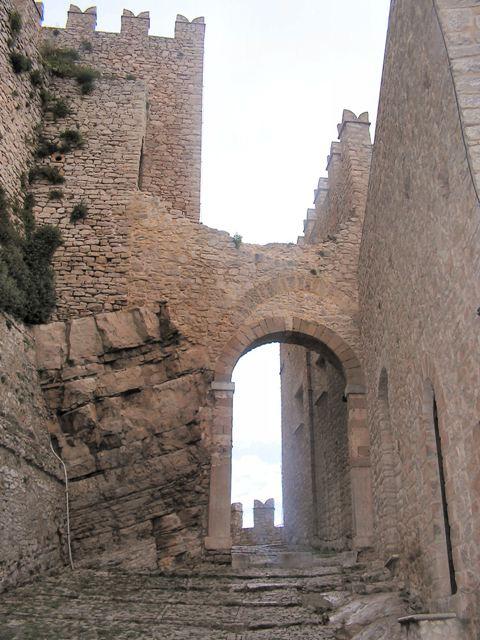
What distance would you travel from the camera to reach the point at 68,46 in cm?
1750

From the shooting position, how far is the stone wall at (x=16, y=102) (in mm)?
12484

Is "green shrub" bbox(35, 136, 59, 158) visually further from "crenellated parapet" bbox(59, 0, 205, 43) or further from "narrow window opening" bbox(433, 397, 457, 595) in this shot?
"narrow window opening" bbox(433, 397, 457, 595)

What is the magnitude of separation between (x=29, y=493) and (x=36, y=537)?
2.16ft

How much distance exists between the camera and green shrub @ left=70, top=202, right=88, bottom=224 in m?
13.3

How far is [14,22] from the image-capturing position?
1308 centimetres

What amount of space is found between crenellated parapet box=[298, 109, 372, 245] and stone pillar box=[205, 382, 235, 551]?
459 centimetres

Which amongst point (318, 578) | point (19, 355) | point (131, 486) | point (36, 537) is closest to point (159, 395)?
point (131, 486)

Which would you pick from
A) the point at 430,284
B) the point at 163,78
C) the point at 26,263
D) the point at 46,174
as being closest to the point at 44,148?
the point at 46,174

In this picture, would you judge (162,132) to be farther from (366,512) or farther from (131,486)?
(366,512)

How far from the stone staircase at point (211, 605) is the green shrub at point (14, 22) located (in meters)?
10.5

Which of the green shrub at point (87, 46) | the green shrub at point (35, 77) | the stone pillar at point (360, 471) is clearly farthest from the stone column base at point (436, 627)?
the green shrub at point (87, 46)

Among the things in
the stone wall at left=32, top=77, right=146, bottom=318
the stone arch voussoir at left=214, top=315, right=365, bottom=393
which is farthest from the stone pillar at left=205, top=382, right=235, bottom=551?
the stone wall at left=32, top=77, right=146, bottom=318

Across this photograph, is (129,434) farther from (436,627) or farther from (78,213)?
(436,627)

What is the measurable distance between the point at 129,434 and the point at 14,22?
28.5ft
